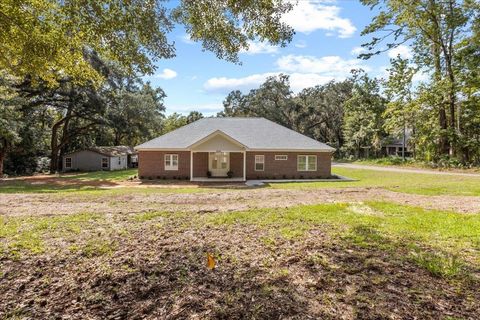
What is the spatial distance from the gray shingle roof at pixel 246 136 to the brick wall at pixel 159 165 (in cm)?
64

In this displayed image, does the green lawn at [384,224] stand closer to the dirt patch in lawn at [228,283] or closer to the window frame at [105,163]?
the dirt patch in lawn at [228,283]

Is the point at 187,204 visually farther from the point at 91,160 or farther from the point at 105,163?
the point at 91,160

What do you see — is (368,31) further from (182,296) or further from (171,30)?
(182,296)

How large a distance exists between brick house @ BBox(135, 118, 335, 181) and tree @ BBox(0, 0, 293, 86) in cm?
1518

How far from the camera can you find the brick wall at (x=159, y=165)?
22.8 meters

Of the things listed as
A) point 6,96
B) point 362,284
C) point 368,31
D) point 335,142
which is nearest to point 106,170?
point 6,96

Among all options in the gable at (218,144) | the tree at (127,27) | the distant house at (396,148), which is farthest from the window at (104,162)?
the distant house at (396,148)

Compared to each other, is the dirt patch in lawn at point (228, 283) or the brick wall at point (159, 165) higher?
the brick wall at point (159, 165)

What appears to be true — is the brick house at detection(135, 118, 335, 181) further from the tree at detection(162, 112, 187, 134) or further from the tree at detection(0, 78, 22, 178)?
the tree at detection(162, 112, 187, 134)

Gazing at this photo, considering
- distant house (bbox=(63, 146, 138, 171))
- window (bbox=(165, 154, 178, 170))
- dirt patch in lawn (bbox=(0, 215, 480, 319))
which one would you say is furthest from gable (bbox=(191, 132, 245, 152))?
distant house (bbox=(63, 146, 138, 171))

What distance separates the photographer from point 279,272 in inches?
178

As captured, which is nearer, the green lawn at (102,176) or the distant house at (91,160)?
the green lawn at (102,176)

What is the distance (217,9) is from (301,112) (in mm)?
50964

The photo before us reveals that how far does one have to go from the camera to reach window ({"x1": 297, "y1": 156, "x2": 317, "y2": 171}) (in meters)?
23.7
